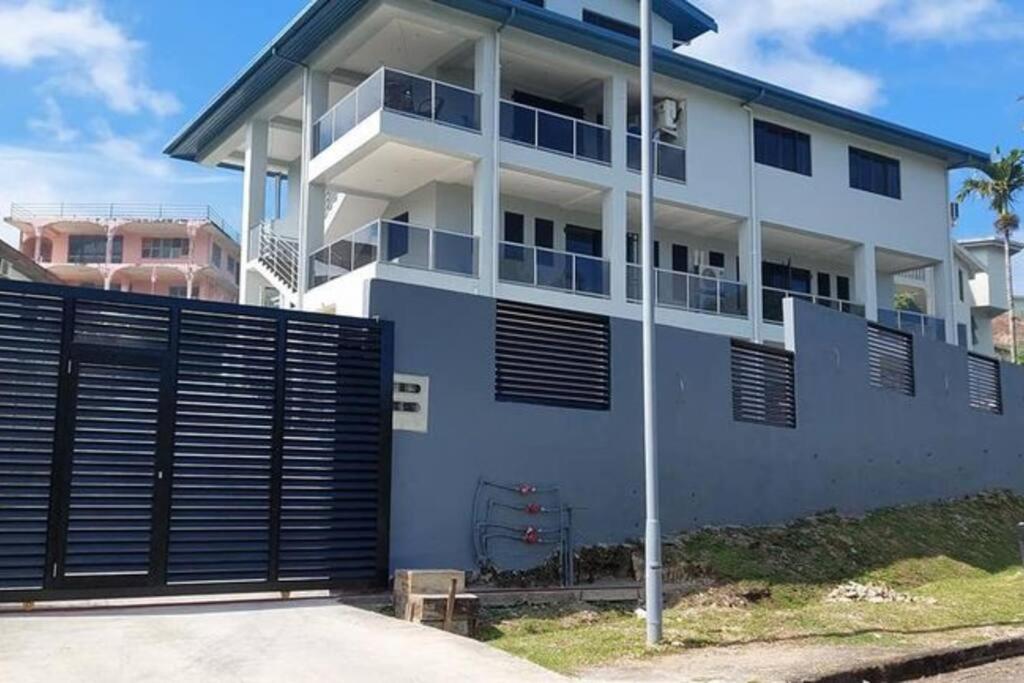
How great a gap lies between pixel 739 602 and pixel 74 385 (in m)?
7.46

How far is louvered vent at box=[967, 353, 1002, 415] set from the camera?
20.7 meters

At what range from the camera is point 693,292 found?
2367cm

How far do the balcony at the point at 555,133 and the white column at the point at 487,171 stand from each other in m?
0.44

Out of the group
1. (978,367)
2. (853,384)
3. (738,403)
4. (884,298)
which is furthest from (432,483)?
(884,298)

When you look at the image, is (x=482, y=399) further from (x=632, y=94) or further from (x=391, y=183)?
(x=632, y=94)

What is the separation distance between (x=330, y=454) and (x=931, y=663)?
20.4ft

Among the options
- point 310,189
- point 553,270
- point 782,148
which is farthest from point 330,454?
point 782,148

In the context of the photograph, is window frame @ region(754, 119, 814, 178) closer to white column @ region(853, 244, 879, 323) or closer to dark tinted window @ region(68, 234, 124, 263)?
white column @ region(853, 244, 879, 323)

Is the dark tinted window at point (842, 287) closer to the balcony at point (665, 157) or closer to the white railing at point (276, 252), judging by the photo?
the balcony at point (665, 157)

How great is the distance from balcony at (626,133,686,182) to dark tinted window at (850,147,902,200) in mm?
6006

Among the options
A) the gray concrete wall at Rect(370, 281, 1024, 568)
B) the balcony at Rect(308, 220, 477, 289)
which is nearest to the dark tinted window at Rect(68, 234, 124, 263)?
the balcony at Rect(308, 220, 477, 289)

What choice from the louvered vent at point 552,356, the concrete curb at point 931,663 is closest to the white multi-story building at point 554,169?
the louvered vent at point 552,356

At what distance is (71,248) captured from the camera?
220 feet

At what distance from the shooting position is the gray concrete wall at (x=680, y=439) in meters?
11.9
